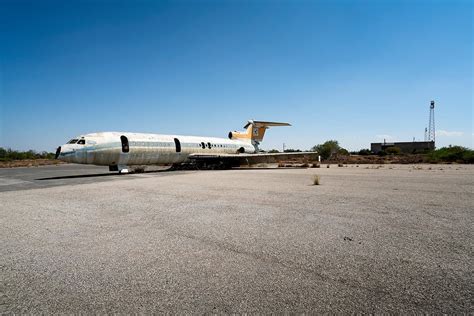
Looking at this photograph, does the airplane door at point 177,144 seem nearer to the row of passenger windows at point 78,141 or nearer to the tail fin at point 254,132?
the row of passenger windows at point 78,141

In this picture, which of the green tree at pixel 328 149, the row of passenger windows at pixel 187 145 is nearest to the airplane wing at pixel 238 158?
the row of passenger windows at pixel 187 145

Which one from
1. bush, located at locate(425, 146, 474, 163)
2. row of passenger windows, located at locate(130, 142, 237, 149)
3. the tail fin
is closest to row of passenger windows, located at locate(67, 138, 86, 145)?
row of passenger windows, located at locate(130, 142, 237, 149)

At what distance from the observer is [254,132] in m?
32.4

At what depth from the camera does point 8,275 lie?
302cm

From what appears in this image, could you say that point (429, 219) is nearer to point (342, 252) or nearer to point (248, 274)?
point (342, 252)

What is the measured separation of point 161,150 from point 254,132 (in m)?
14.6

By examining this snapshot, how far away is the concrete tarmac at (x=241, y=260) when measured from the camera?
2.40 metres

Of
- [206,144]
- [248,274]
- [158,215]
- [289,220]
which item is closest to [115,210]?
[158,215]

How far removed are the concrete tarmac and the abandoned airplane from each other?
446 inches

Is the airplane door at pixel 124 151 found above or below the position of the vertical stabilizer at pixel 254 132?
below

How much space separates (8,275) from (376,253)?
4.57 meters

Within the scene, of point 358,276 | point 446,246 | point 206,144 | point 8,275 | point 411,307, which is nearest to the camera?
point 411,307

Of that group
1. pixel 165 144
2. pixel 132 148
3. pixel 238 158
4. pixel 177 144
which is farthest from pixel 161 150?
pixel 238 158

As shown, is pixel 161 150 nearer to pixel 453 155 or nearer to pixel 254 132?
pixel 254 132
